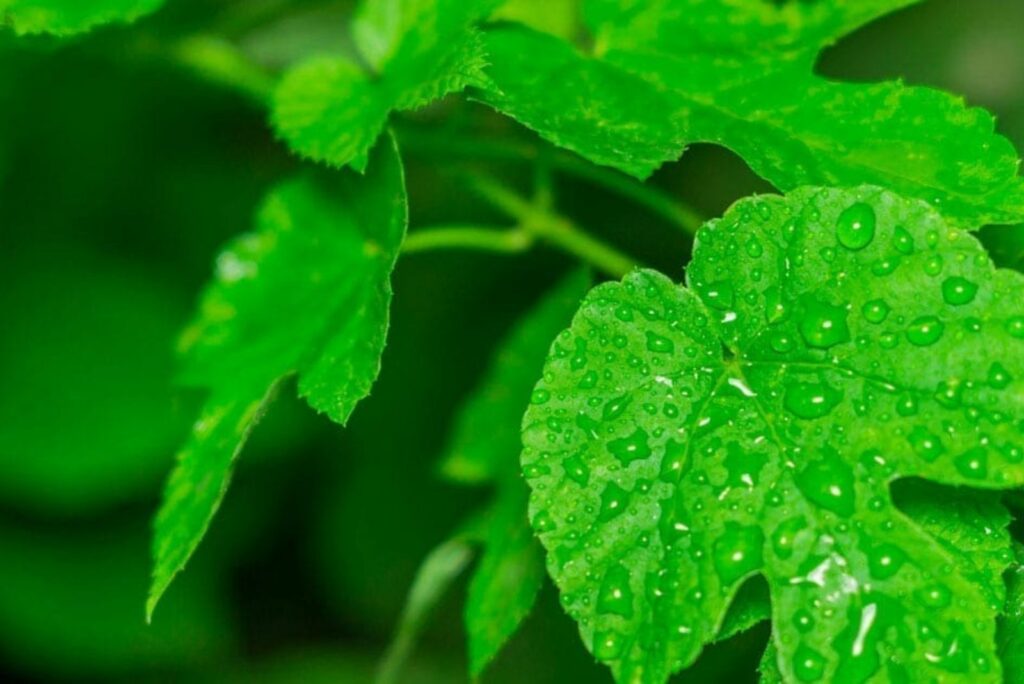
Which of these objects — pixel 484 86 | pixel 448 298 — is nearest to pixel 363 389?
pixel 484 86

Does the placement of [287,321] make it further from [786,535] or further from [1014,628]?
[1014,628]

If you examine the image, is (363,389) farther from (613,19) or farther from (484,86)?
(613,19)

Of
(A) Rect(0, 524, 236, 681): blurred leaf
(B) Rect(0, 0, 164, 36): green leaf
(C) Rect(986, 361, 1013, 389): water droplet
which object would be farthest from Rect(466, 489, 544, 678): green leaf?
(A) Rect(0, 524, 236, 681): blurred leaf

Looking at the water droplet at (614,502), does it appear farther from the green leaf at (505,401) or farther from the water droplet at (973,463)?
the green leaf at (505,401)

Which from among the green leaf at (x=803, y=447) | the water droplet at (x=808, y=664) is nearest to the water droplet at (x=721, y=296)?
the green leaf at (x=803, y=447)

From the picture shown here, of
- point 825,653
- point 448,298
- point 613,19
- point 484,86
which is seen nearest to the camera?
point 825,653

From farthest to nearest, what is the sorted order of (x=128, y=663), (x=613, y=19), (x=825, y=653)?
(x=128, y=663) → (x=613, y=19) → (x=825, y=653)
